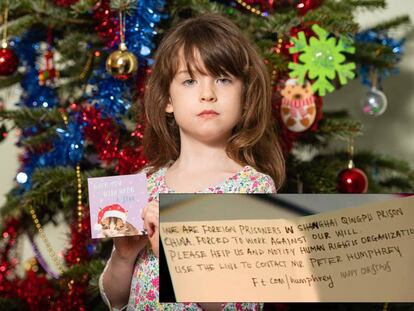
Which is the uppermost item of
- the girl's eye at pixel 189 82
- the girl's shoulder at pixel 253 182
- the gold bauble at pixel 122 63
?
the gold bauble at pixel 122 63

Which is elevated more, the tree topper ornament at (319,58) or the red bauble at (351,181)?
the tree topper ornament at (319,58)

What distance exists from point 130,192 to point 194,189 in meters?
0.14

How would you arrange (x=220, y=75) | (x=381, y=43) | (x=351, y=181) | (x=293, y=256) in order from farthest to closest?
(x=381, y=43) → (x=351, y=181) → (x=220, y=75) → (x=293, y=256)

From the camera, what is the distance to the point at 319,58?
5.35 ft

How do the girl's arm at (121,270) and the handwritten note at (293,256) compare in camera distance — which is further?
the girl's arm at (121,270)

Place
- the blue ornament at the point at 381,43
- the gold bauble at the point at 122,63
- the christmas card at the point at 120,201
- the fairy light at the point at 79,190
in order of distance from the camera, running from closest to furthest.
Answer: the christmas card at the point at 120,201 → the gold bauble at the point at 122,63 → the fairy light at the point at 79,190 → the blue ornament at the point at 381,43

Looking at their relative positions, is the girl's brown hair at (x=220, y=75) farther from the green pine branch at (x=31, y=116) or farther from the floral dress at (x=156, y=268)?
the green pine branch at (x=31, y=116)

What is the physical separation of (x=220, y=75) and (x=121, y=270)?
37cm

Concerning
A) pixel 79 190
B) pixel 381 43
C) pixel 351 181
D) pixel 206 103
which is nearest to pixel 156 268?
pixel 206 103

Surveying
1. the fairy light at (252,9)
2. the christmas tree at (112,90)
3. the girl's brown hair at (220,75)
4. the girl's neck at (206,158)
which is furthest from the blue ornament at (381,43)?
the girl's neck at (206,158)

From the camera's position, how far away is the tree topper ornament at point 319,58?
5.31 ft

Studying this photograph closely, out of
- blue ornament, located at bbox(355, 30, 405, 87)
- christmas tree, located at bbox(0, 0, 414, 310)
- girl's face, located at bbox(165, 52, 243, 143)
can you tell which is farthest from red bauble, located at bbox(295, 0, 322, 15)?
girl's face, located at bbox(165, 52, 243, 143)

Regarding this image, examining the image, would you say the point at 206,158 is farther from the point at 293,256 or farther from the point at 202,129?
the point at 293,256

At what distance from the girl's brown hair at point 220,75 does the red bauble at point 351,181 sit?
0.39 meters
